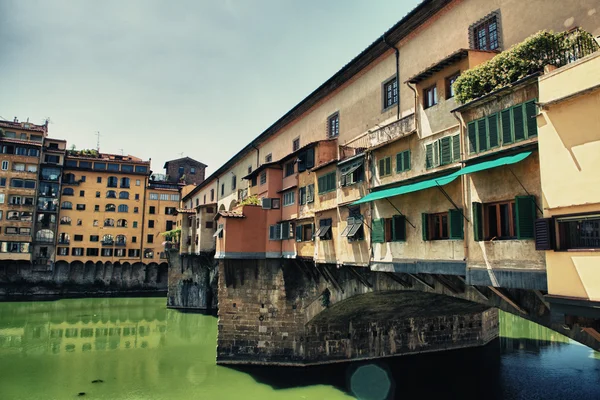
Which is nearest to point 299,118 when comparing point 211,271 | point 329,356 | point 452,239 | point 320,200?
point 320,200

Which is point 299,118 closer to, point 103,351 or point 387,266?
point 387,266

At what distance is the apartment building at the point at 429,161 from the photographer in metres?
10.0

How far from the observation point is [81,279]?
62125 millimetres

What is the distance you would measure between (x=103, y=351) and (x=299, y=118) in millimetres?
20259

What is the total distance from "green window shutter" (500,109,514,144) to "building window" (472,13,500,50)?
3.98 m

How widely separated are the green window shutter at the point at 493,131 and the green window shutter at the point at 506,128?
0.56 ft

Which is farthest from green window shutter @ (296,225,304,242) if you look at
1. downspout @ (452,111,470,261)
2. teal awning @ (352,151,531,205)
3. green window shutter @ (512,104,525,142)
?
green window shutter @ (512,104,525,142)

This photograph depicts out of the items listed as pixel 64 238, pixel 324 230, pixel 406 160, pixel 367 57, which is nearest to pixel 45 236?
pixel 64 238

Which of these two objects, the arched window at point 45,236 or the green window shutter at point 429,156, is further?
the arched window at point 45,236

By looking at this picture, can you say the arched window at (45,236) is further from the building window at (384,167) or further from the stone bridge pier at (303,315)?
the building window at (384,167)

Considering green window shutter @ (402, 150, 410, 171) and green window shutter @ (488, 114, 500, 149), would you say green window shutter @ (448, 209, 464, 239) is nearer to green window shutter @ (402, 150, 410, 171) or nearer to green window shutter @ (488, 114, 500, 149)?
green window shutter @ (488, 114, 500, 149)

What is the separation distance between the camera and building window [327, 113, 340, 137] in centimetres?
2239

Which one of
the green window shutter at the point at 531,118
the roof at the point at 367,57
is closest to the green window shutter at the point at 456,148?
the green window shutter at the point at 531,118

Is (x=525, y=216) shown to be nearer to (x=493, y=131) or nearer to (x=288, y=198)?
(x=493, y=131)
